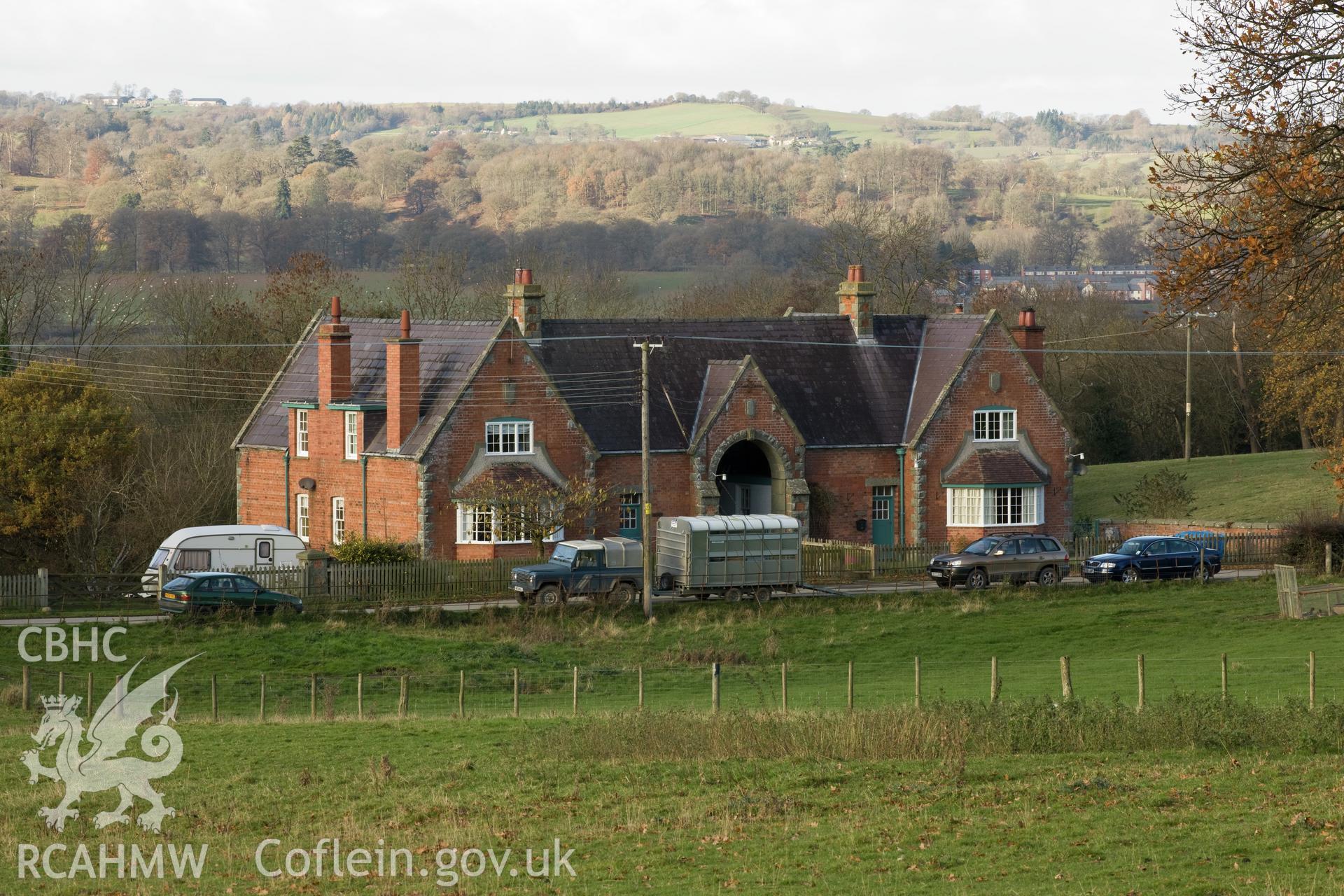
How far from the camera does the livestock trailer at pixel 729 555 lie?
49.9m

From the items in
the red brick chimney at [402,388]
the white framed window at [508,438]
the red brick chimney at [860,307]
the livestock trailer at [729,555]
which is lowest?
the livestock trailer at [729,555]

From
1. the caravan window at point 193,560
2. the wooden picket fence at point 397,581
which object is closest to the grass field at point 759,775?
the wooden picket fence at point 397,581

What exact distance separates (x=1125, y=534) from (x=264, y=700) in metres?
39.2

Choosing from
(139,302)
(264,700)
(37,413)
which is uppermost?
(139,302)

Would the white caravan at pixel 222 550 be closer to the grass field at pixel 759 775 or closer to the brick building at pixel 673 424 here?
the brick building at pixel 673 424

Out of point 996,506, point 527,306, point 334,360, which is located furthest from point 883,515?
point 334,360

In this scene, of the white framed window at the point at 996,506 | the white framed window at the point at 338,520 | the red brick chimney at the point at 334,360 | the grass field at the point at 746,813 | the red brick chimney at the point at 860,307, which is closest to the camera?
the grass field at the point at 746,813

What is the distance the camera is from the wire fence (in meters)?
32.9

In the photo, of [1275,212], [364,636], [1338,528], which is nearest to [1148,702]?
[1275,212]

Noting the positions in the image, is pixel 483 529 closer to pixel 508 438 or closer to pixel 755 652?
pixel 508 438

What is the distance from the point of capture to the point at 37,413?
55594mm

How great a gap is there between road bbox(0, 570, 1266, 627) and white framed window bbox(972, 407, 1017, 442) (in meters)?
6.89

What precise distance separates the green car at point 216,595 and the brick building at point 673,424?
8.46 meters

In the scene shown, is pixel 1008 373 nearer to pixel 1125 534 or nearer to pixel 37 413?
pixel 1125 534
